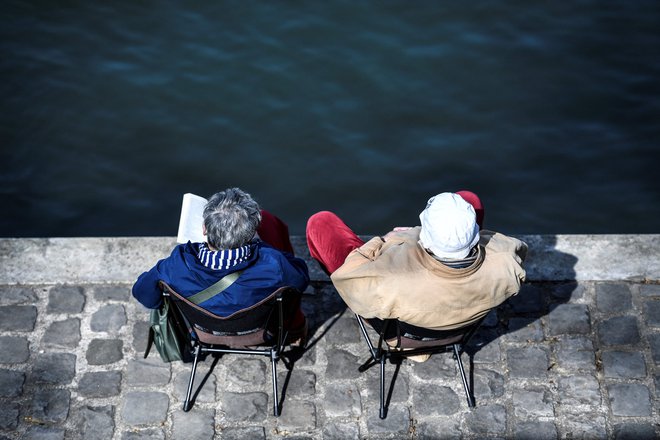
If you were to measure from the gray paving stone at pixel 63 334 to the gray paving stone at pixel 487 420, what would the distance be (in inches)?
108

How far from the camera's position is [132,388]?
5.43m

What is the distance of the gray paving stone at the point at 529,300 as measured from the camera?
597cm

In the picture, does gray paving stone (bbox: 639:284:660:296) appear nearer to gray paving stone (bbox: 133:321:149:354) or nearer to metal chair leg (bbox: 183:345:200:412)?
metal chair leg (bbox: 183:345:200:412)

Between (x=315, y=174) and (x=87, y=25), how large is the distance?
3852 millimetres

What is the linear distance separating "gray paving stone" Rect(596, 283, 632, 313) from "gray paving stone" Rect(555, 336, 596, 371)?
363 mm

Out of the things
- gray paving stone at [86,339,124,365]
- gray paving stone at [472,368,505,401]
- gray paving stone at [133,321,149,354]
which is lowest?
gray paving stone at [472,368,505,401]

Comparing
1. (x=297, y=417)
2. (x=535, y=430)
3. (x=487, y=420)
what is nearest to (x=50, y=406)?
(x=297, y=417)

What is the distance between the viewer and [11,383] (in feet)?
17.8

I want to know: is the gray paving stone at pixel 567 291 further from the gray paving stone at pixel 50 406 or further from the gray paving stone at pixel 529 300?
the gray paving stone at pixel 50 406

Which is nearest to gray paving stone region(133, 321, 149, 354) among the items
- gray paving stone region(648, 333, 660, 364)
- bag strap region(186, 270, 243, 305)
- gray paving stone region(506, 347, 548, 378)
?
bag strap region(186, 270, 243, 305)

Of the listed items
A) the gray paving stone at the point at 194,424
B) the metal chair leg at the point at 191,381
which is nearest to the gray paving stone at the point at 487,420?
the gray paving stone at the point at 194,424

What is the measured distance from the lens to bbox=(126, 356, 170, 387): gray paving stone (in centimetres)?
546

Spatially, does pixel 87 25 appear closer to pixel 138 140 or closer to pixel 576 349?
pixel 138 140

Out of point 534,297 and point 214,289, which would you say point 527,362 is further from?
point 214,289
